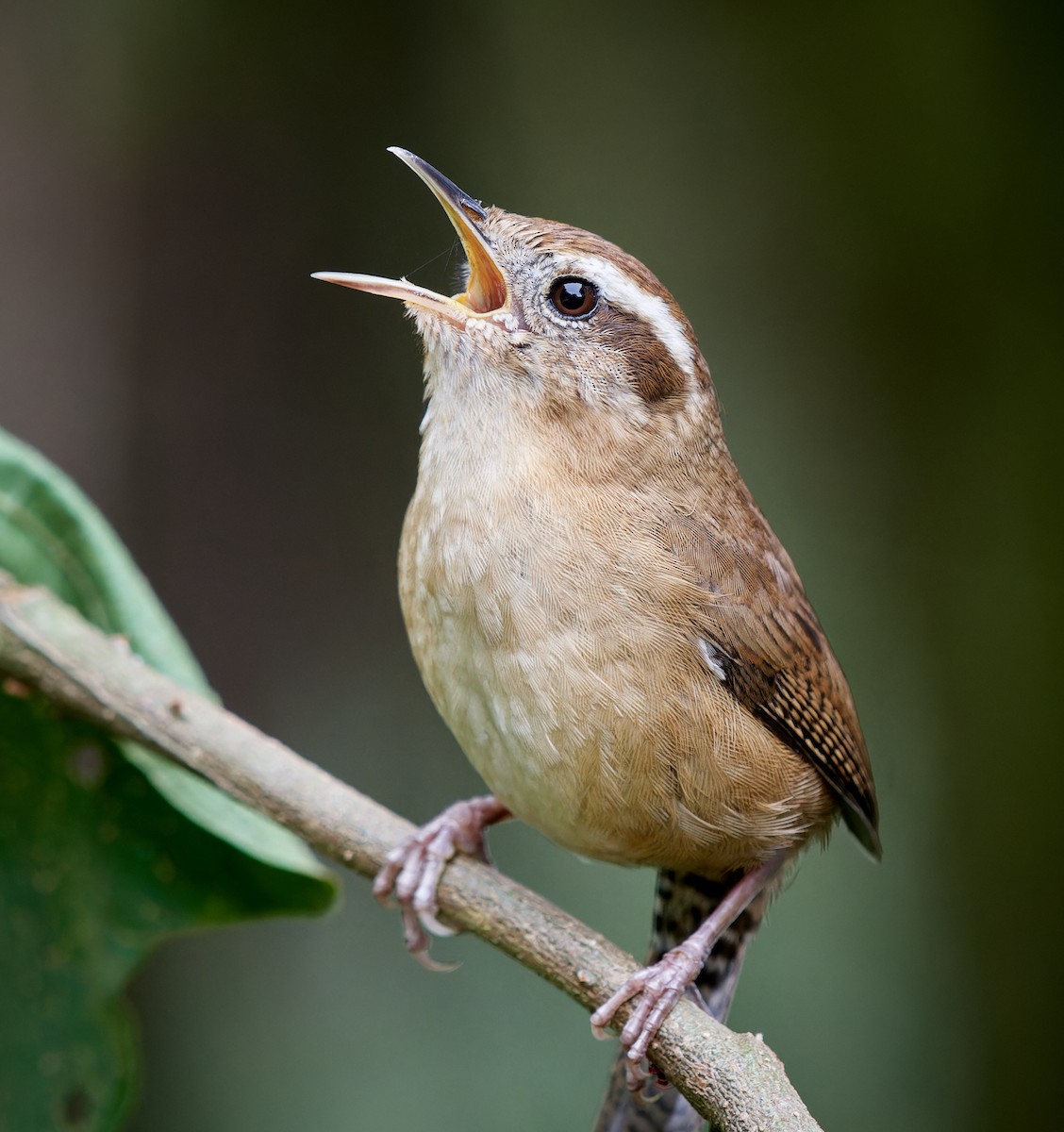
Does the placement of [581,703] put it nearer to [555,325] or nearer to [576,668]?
[576,668]

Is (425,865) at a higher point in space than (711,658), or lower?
lower

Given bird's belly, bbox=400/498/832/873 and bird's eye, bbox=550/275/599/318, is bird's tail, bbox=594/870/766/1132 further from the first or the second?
bird's eye, bbox=550/275/599/318

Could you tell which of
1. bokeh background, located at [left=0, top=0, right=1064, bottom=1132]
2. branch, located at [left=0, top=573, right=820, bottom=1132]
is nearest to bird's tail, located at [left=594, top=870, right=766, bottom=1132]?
branch, located at [left=0, top=573, right=820, bottom=1132]

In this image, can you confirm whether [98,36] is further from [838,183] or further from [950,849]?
[950,849]

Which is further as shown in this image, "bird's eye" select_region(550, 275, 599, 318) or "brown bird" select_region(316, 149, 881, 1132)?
"bird's eye" select_region(550, 275, 599, 318)

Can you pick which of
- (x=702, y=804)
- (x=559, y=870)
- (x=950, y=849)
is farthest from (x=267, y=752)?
(x=950, y=849)

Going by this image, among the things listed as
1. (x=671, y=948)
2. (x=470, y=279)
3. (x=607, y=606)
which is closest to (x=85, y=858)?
(x=671, y=948)

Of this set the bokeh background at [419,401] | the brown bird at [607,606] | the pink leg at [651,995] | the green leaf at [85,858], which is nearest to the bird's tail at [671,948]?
the brown bird at [607,606]
